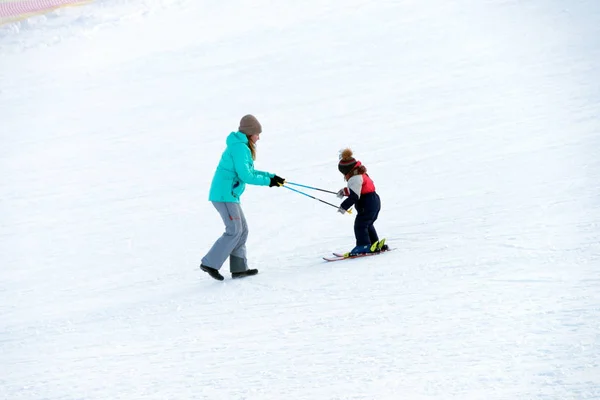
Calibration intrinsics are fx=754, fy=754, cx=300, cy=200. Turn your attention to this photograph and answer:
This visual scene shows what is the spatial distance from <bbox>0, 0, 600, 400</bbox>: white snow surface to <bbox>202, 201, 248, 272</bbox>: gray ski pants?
10.3 inches

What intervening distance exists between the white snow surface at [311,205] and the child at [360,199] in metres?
0.31

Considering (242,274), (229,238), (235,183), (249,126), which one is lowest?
(242,274)

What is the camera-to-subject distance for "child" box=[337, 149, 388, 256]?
653 centimetres

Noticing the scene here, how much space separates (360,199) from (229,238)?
1201 mm

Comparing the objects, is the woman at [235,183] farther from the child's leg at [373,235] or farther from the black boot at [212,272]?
the child's leg at [373,235]

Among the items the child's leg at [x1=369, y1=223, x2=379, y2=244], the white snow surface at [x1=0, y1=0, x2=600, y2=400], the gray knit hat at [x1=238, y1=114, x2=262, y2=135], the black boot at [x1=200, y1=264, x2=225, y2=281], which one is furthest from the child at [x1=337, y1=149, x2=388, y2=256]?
the black boot at [x1=200, y1=264, x2=225, y2=281]

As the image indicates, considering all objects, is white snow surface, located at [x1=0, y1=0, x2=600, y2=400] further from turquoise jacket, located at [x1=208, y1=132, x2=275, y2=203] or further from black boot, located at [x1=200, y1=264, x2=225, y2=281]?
turquoise jacket, located at [x1=208, y1=132, x2=275, y2=203]

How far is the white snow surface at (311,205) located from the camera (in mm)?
4371

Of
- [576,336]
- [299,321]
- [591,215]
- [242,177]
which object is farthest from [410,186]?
[576,336]

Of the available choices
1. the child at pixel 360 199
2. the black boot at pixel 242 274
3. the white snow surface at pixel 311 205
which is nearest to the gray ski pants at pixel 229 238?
the black boot at pixel 242 274

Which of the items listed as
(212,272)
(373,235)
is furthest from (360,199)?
(212,272)

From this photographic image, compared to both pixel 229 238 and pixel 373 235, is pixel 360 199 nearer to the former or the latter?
pixel 373 235

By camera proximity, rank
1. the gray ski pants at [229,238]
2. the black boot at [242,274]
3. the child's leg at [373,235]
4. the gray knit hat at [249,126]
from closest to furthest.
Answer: the gray knit hat at [249,126] < the gray ski pants at [229,238] < the black boot at [242,274] < the child's leg at [373,235]

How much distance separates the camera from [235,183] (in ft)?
21.0
